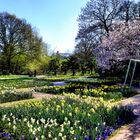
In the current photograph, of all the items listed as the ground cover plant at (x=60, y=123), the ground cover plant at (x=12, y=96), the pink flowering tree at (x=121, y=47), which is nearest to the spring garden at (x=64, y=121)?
the ground cover plant at (x=60, y=123)

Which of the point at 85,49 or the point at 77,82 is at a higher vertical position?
the point at 85,49

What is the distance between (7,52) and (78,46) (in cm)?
1643

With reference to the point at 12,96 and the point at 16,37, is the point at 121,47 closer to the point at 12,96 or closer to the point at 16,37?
the point at 12,96

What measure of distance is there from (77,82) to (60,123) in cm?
1640

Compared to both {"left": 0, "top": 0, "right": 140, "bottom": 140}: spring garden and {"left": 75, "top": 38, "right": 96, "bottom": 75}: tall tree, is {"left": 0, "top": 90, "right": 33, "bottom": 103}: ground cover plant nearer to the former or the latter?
{"left": 0, "top": 0, "right": 140, "bottom": 140}: spring garden

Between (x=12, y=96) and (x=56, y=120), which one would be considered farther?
(x=12, y=96)

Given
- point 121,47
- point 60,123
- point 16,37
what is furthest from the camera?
point 16,37

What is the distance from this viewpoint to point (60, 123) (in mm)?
8125

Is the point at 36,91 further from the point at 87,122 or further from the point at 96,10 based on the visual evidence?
the point at 96,10

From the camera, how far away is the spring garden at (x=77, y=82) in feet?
24.2

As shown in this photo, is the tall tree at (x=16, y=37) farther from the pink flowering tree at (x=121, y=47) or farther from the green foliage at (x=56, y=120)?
the green foliage at (x=56, y=120)

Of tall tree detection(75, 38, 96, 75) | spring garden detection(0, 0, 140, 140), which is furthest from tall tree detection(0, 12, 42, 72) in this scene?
tall tree detection(75, 38, 96, 75)

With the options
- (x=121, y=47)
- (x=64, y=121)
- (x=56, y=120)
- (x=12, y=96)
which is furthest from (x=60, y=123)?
(x=121, y=47)

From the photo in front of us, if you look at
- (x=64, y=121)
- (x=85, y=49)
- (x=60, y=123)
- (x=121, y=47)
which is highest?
(x=85, y=49)
